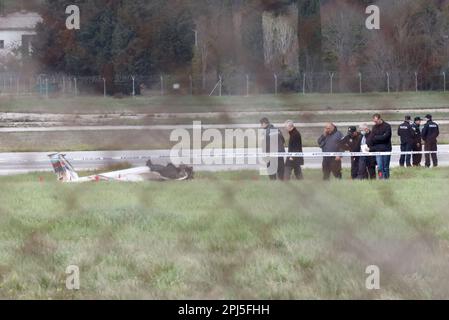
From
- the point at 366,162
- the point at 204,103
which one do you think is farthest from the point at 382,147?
the point at 204,103

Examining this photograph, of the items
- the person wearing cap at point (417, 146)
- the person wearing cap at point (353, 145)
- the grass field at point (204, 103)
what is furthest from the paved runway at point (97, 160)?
the grass field at point (204, 103)

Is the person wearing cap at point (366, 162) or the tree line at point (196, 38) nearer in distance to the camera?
the tree line at point (196, 38)

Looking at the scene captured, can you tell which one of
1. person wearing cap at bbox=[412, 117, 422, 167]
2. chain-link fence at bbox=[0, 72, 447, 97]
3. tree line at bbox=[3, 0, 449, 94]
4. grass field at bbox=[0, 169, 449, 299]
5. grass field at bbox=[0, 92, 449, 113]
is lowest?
person wearing cap at bbox=[412, 117, 422, 167]

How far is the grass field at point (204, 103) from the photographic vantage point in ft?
4.16

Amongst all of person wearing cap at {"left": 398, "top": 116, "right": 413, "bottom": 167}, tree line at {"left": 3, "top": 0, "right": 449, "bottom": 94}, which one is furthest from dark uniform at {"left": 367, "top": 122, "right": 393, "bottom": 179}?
tree line at {"left": 3, "top": 0, "right": 449, "bottom": 94}

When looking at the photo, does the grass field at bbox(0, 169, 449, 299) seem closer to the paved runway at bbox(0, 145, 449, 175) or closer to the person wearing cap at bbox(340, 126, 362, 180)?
the paved runway at bbox(0, 145, 449, 175)

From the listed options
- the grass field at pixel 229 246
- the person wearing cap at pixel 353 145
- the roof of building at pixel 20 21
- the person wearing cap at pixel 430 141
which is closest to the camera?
the roof of building at pixel 20 21

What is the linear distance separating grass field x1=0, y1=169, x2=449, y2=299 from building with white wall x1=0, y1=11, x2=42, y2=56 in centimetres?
50

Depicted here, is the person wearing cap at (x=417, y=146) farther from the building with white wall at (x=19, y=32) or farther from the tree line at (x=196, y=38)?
the building with white wall at (x=19, y=32)

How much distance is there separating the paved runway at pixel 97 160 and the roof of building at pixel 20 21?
2.27 feet

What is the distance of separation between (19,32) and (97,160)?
10.5 ft

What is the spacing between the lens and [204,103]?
129 cm

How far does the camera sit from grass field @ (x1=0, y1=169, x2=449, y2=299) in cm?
149
